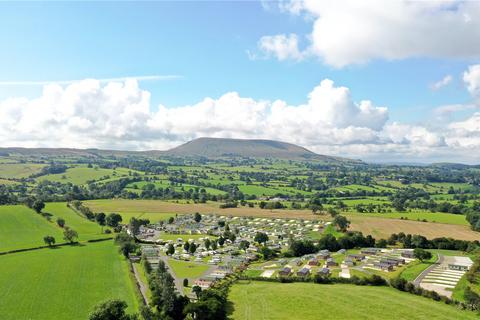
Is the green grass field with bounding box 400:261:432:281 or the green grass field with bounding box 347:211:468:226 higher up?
the green grass field with bounding box 347:211:468:226

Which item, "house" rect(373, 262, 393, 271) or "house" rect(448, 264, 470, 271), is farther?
"house" rect(373, 262, 393, 271)

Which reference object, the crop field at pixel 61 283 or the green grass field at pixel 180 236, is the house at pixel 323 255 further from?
the crop field at pixel 61 283

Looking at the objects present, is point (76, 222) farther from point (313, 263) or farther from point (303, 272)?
point (303, 272)

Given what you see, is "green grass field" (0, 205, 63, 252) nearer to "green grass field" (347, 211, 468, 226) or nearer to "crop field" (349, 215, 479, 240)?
"crop field" (349, 215, 479, 240)

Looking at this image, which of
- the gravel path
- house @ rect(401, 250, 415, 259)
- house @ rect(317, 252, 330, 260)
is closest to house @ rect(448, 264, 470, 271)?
house @ rect(401, 250, 415, 259)

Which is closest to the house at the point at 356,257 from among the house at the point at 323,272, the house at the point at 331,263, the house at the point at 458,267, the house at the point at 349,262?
the house at the point at 349,262
